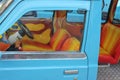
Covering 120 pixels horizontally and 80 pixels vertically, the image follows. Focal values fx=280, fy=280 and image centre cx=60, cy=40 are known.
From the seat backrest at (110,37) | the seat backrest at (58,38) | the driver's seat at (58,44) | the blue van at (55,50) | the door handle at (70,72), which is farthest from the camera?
the seat backrest at (110,37)

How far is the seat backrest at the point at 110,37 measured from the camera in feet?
12.4

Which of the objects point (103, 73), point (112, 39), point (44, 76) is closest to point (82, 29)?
point (44, 76)

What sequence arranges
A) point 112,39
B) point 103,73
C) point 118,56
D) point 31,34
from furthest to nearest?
point 112,39, point 118,56, point 103,73, point 31,34

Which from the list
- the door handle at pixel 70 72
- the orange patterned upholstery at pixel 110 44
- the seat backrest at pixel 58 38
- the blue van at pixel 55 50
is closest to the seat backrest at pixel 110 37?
the orange patterned upholstery at pixel 110 44

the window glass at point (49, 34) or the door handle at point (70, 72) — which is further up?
the window glass at point (49, 34)

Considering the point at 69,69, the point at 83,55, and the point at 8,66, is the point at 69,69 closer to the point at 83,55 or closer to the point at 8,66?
the point at 83,55

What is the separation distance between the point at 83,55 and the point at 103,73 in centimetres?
89

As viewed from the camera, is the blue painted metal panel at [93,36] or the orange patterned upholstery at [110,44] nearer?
the blue painted metal panel at [93,36]

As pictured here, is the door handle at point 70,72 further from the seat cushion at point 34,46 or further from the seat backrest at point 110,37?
the seat backrest at point 110,37

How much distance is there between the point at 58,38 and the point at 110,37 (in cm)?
148

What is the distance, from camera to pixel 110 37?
394cm

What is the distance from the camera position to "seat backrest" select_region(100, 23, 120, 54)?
12.4ft

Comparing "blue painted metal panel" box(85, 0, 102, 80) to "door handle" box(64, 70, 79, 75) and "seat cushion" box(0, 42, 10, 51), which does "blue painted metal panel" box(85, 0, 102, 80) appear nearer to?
"door handle" box(64, 70, 79, 75)

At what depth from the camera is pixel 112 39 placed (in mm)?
3865
